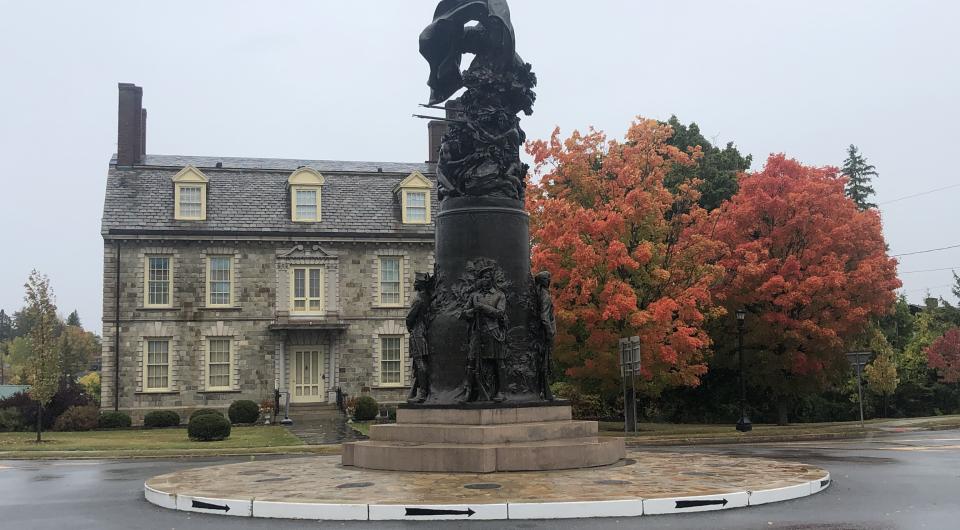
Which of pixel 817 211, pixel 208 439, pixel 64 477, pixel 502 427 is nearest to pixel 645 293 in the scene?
pixel 817 211

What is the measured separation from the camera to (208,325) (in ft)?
139

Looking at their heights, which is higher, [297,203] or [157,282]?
[297,203]

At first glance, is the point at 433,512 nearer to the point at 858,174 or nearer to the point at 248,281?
the point at 248,281

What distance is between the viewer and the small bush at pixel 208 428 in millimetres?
30062

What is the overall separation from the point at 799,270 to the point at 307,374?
886 inches

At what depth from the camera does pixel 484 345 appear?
15.5 meters

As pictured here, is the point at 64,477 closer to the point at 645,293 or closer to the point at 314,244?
the point at 645,293

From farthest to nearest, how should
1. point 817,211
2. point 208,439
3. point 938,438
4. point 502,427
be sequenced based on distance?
point 817,211
point 208,439
point 938,438
point 502,427

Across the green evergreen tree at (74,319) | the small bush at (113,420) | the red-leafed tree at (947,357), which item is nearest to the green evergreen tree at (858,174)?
the red-leafed tree at (947,357)

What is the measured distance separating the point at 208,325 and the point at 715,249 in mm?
23453

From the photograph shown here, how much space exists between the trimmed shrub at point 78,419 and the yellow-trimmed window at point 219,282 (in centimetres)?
713

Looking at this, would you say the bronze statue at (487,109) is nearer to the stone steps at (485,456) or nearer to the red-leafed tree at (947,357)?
the stone steps at (485,456)

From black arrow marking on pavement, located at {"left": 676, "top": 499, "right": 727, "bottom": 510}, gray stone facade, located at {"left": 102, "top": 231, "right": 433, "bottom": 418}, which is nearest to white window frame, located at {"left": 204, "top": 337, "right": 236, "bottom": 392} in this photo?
gray stone facade, located at {"left": 102, "top": 231, "right": 433, "bottom": 418}

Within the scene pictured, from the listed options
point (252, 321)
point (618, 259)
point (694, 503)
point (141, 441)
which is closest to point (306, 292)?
point (252, 321)
